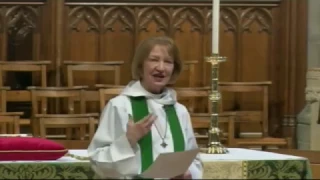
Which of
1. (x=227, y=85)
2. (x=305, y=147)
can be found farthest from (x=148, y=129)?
(x=305, y=147)

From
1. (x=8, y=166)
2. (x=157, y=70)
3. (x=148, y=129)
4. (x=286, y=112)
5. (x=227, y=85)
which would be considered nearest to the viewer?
(x=148, y=129)

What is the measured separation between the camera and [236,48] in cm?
765

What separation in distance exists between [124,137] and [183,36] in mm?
5262

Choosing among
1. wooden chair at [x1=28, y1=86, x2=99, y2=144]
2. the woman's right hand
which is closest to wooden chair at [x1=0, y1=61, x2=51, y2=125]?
wooden chair at [x1=28, y1=86, x2=99, y2=144]

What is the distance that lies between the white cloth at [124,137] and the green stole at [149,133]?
16 mm

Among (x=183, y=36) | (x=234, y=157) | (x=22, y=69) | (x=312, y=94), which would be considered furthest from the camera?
(x=183, y=36)

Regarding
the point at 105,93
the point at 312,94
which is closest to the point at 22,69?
the point at 105,93

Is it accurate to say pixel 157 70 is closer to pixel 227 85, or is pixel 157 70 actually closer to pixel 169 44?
pixel 169 44

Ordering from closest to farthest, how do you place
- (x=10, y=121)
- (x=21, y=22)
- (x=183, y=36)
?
(x=10, y=121)
(x=21, y=22)
(x=183, y=36)

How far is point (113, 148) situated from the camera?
96.7 inches

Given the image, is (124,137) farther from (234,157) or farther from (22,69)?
(22,69)

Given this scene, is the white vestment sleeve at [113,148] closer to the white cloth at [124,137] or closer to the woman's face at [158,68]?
the white cloth at [124,137]

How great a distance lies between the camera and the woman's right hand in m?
2.37

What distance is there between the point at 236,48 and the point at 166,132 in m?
5.18
